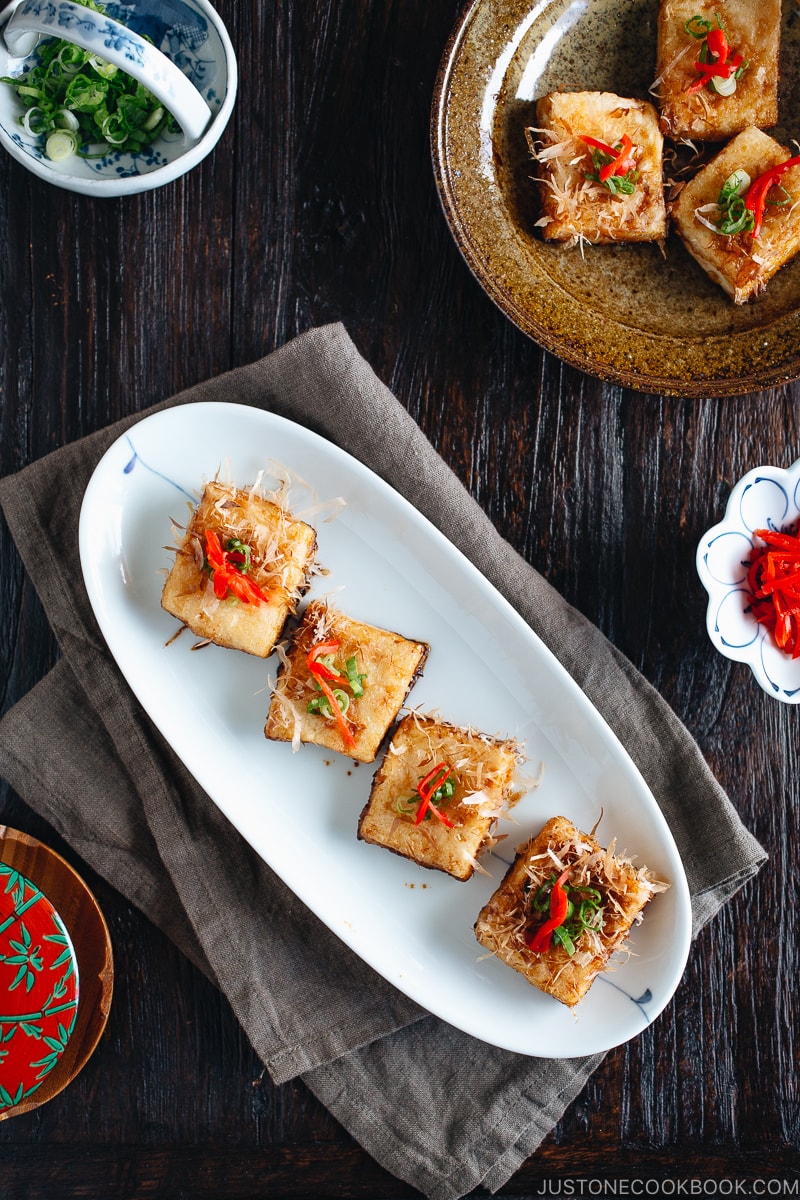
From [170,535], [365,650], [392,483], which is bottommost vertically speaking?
[365,650]

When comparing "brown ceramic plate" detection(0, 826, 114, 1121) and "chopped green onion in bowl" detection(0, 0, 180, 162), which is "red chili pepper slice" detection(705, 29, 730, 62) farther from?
"brown ceramic plate" detection(0, 826, 114, 1121)

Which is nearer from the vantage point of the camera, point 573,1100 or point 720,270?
point 720,270

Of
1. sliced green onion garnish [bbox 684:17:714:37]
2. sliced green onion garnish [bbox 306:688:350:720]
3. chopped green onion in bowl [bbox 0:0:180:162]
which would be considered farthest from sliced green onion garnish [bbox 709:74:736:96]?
sliced green onion garnish [bbox 306:688:350:720]

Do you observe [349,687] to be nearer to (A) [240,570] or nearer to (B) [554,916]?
(A) [240,570]

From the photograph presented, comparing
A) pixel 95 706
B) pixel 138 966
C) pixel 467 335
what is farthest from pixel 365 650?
pixel 138 966

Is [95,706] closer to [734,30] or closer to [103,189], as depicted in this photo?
[103,189]

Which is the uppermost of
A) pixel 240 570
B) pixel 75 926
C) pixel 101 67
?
pixel 101 67

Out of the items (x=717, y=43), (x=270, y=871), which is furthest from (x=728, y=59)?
(x=270, y=871)
